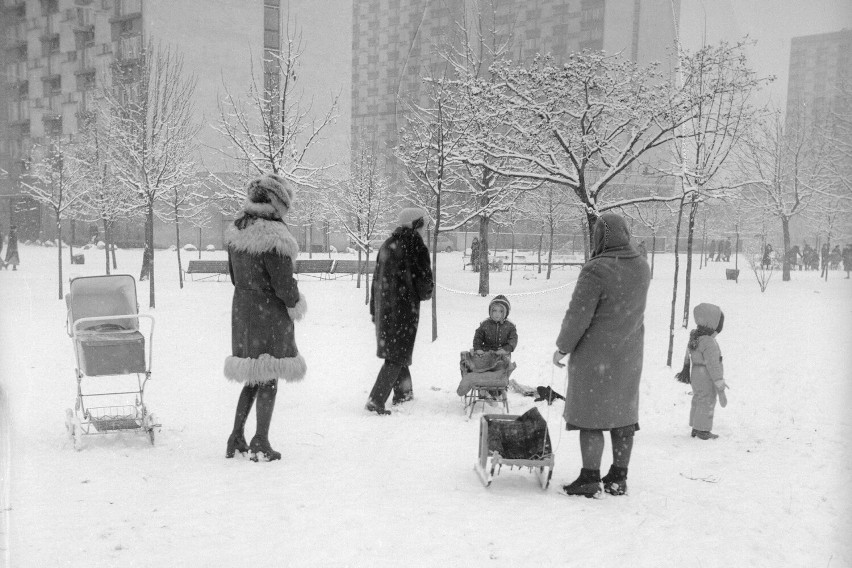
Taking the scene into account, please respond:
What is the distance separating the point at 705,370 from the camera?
6.02 m

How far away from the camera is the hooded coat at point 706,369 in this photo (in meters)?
5.96

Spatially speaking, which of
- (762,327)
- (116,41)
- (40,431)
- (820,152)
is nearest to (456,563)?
(40,431)

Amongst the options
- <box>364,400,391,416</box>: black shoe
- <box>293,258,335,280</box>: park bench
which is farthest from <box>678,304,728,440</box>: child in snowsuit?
<box>293,258,335,280</box>: park bench

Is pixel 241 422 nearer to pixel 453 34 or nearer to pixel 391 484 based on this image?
pixel 391 484

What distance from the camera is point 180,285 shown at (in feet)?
70.2

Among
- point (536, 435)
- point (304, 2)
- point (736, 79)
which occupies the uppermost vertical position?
point (304, 2)

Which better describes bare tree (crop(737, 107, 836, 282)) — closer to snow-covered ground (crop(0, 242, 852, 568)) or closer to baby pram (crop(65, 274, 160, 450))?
snow-covered ground (crop(0, 242, 852, 568))

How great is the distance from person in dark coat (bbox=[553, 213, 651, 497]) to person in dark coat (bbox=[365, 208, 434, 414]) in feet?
7.47

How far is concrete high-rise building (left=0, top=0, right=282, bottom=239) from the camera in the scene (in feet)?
130

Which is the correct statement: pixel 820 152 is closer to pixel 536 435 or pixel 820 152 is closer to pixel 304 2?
pixel 536 435

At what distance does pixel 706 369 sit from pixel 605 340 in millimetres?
2381

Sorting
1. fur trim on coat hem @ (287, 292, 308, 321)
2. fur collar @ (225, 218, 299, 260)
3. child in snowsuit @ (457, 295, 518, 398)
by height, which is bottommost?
child in snowsuit @ (457, 295, 518, 398)

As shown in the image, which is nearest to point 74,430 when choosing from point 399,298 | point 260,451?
point 260,451

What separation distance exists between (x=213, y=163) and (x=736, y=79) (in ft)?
105
